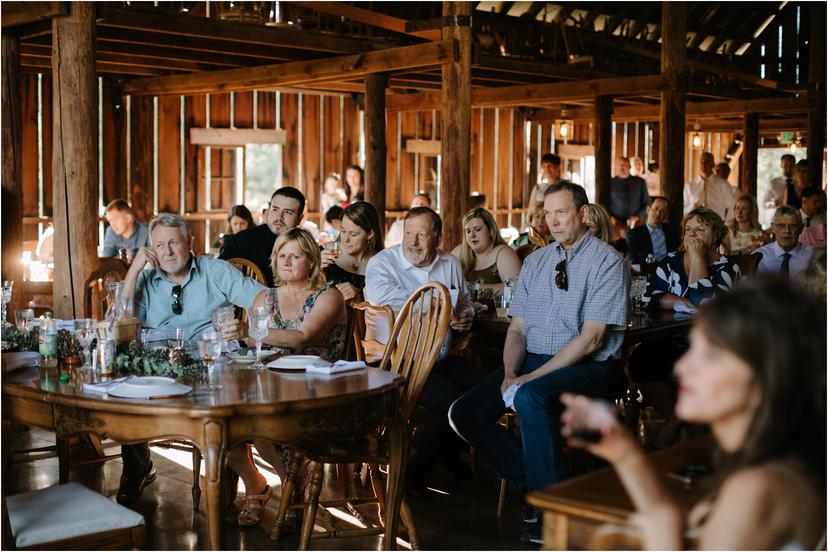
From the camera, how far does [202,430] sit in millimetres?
2959

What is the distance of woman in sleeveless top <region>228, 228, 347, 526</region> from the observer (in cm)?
420

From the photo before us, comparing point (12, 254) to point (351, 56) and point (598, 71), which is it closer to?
point (351, 56)

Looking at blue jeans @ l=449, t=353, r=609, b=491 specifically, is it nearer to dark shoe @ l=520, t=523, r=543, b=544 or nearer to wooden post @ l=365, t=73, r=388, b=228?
dark shoe @ l=520, t=523, r=543, b=544

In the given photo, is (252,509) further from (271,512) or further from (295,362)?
(295,362)

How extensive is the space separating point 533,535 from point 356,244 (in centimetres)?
209

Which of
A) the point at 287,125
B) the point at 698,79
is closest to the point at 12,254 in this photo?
the point at 287,125

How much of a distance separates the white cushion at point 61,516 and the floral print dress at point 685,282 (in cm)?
349

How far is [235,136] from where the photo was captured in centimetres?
1303

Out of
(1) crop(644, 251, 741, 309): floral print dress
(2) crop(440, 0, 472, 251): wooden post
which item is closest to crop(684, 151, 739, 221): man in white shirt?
(2) crop(440, 0, 472, 251): wooden post

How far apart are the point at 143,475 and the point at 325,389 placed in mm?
1831

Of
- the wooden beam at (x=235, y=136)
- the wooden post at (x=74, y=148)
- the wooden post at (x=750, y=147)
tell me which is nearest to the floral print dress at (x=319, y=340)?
the wooden post at (x=74, y=148)

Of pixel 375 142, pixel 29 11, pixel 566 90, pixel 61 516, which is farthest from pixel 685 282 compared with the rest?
pixel 566 90

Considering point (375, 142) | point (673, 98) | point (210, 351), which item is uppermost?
point (673, 98)

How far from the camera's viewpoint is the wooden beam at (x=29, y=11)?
5.94 m
